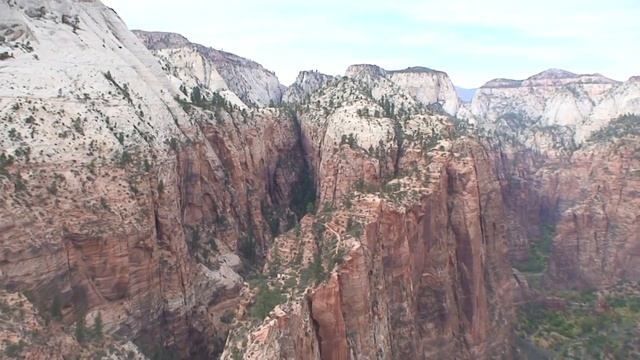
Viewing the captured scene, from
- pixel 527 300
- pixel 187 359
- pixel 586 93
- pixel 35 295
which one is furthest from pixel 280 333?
pixel 586 93

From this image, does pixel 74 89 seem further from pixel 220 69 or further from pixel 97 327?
pixel 220 69

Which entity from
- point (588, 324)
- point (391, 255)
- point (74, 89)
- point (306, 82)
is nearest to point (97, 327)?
point (391, 255)

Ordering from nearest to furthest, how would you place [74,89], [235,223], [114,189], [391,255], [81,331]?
[81,331], [114,189], [391,255], [74,89], [235,223]

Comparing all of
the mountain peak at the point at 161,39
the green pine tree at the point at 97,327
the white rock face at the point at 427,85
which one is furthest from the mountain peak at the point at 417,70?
the green pine tree at the point at 97,327

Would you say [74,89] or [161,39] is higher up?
[161,39]

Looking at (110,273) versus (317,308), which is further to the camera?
(110,273)

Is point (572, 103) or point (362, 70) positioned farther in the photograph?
point (572, 103)

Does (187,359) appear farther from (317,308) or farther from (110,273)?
(317,308)
